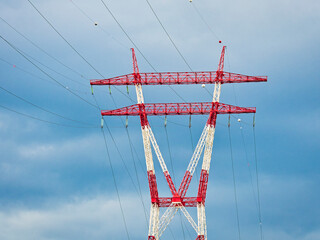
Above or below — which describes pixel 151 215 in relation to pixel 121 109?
below

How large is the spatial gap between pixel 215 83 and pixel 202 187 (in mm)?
18626

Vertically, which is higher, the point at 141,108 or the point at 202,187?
the point at 141,108

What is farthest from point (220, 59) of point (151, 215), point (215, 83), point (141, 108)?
point (151, 215)

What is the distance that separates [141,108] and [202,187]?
1786 cm

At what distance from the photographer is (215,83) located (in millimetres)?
197875

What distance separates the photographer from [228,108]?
196m

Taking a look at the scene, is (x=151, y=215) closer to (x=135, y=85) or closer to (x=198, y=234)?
(x=198, y=234)

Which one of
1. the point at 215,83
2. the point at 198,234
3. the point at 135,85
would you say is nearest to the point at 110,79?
the point at 135,85

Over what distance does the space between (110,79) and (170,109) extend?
11592 millimetres

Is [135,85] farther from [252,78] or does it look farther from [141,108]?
[252,78]

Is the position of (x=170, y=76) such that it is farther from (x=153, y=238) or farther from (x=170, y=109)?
(x=153, y=238)

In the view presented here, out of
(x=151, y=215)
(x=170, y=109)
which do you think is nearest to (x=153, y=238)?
(x=151, y=215)

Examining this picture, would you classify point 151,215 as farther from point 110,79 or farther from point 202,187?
point 110,79

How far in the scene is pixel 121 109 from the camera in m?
194
